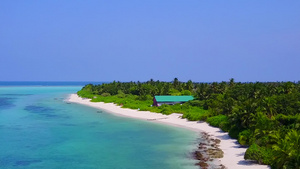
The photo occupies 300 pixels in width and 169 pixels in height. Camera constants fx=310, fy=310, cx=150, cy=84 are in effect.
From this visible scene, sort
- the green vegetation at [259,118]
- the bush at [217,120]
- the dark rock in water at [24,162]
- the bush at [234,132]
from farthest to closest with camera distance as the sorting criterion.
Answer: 1. the bush at [217,120]
2. the bush at [234,132]
3. the dark rock in water at [24,162]
4. the green vegetation at [259,118]

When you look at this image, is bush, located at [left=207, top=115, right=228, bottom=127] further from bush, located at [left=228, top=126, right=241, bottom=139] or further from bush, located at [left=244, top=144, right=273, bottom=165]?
bush, located at [left=244, top=144, right=273, bottom=165]

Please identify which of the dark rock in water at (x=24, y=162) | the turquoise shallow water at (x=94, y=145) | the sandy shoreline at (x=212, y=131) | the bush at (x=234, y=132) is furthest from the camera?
the bush at (x=234, y=132)

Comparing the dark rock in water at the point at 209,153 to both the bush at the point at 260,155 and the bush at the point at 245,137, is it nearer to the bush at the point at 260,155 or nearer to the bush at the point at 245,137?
the bush at the point at 245,137

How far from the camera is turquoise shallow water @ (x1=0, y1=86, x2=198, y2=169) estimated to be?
1576 inches

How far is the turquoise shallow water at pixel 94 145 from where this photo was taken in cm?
4003

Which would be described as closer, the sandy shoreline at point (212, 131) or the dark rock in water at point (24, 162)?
the sandy shoreline at point (212, 131)

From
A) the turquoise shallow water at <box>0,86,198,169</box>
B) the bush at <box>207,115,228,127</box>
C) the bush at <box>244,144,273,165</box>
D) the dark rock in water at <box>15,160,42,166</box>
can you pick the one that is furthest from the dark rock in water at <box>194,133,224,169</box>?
the dark rock in water at <box>15,160,42,166</box>

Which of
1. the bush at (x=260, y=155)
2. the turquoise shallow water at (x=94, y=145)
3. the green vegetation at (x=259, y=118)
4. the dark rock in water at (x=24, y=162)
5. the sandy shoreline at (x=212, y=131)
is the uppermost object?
the green vegetation at (x=259, y=118)

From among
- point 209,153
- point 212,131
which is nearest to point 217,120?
point 212,131

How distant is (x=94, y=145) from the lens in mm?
51094

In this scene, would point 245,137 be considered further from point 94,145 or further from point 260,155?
point 94,145

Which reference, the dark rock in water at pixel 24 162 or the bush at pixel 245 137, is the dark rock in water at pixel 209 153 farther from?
the dark rock in water at pixel 24 162

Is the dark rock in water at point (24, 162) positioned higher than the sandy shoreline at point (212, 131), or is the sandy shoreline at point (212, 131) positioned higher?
the sandy shoreline at point (212, 131)

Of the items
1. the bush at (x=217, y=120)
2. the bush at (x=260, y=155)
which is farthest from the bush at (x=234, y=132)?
the bush at (x=260, y=155)
